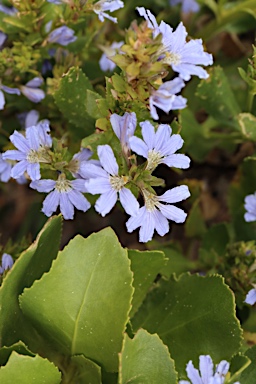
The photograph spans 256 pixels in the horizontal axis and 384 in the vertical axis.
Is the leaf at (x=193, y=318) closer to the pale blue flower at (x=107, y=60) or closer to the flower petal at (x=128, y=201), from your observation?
the flower petal at (x=128, y=201)

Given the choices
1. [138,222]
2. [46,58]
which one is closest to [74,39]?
[46,58]

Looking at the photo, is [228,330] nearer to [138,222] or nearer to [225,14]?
[138,222]

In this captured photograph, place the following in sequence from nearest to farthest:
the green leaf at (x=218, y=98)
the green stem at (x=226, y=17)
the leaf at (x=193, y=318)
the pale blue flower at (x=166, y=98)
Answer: the pale blue flower at (x=166, y=98), the leaf at (x=193, y=318), the green leaf at (x=218, y=98), the green stem at (x=226, y=17)

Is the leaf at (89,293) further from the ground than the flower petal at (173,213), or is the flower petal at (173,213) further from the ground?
the flower petal at (173,213)

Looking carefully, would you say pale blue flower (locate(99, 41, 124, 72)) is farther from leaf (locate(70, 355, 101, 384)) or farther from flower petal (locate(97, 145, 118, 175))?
leaf (locate(70, 355, 101, 384))

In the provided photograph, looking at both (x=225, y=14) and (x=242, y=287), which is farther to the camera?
(x=225, y=14)

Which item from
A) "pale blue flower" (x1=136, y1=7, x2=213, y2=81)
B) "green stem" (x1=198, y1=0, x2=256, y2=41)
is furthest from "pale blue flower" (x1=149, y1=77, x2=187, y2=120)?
"green stem" (x1=198, y1=0, x2=256, y2=41)

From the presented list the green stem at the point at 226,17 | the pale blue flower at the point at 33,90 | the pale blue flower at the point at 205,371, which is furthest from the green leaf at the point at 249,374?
the green stem at the point at 226,17
